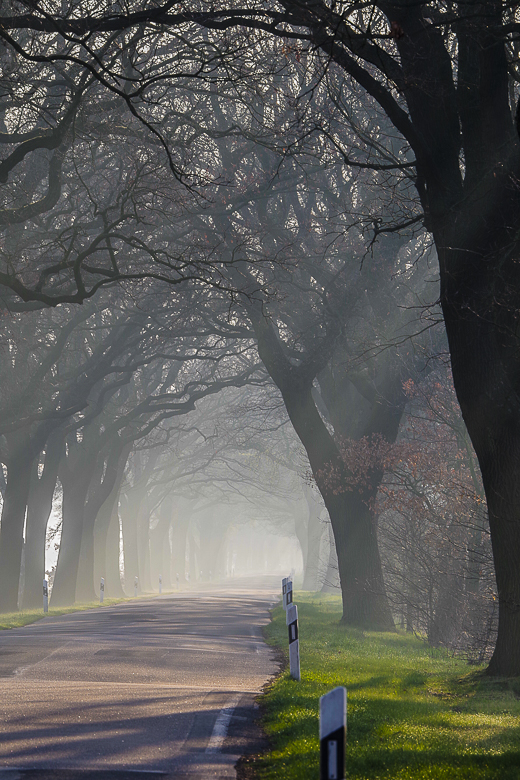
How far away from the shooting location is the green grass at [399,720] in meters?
6.49

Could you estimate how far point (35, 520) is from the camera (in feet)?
107

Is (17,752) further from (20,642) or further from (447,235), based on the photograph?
(20,642)

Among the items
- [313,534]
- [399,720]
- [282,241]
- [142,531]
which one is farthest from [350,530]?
[313,534]

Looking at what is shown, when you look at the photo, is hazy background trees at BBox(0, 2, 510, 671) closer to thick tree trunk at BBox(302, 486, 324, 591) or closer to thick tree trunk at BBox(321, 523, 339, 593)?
thick tree trunk at BBox(321, 523, 339, 593)

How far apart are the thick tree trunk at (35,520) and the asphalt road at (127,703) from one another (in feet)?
42.4

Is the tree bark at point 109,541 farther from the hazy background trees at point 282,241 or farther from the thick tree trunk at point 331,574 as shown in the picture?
the thick tree trunk at point 331,574

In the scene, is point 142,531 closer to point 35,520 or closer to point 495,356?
point 35,520

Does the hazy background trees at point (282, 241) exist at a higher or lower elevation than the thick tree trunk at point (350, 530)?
higher

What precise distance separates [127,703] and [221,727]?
1.47 metres

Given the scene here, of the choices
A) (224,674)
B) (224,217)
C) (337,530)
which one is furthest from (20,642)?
(224,217)

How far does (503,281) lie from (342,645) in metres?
9.09

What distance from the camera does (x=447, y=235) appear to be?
1166cm

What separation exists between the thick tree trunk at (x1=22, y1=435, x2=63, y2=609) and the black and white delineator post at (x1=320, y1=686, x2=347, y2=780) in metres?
28.6

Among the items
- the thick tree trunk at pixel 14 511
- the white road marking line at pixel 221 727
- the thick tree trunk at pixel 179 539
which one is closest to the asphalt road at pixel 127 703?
the white road marking line at pixel 221 727
